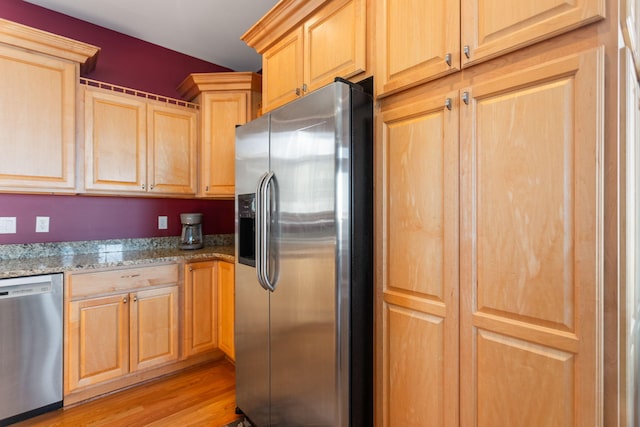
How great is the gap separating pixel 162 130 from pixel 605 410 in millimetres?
3008

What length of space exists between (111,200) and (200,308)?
1.19 metres

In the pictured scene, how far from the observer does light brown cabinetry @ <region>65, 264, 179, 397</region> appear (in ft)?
6.49

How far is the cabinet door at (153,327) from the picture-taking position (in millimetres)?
2201

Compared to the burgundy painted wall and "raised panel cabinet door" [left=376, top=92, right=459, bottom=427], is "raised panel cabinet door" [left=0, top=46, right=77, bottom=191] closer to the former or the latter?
the burgundy painted wall

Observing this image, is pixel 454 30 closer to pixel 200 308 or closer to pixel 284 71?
pixel 284 71

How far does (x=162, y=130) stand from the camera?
2.63 meters

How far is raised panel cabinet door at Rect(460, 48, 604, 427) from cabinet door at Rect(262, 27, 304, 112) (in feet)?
3.35

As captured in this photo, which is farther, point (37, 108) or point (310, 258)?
point (37, 108)

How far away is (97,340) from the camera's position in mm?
2055

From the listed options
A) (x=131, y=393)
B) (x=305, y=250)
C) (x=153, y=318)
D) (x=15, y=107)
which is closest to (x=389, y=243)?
(x=305, y=250)

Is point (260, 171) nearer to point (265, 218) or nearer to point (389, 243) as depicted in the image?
point (265, 218)

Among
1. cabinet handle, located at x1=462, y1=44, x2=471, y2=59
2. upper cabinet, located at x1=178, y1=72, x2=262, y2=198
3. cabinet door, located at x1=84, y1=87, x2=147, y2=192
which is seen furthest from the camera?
upper cabinet, located at x1=178, y1=72, x2=262, y2=198

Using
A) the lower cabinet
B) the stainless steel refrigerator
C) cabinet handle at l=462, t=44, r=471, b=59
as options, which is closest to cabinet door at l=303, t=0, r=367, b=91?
the stainless steel refrigerator

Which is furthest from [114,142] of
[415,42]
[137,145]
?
[415,42]
